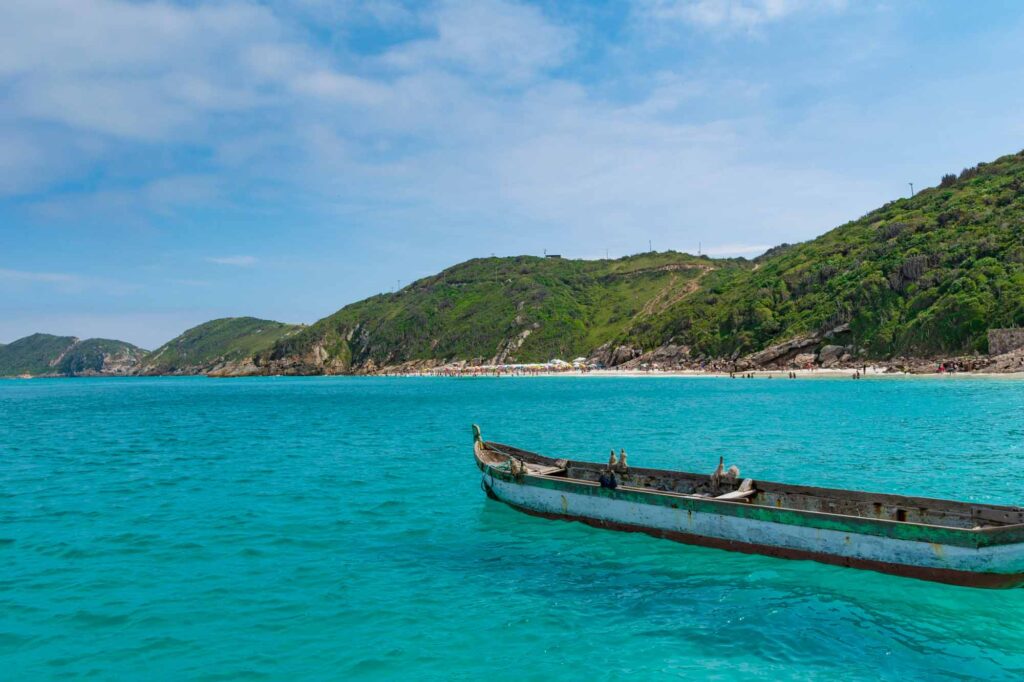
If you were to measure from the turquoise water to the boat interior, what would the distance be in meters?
A: 1.88

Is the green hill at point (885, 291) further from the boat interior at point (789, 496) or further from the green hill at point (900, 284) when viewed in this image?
the boat interior at point (789, 496)

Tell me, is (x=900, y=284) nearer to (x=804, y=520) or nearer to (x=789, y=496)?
(x=789, y=496)

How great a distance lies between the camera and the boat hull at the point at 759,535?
547 inches

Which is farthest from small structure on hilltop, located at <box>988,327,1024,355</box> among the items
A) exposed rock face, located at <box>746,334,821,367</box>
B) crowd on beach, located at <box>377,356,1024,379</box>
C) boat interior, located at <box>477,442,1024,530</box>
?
boat interior, located at <box>477,442,1024,530</box>

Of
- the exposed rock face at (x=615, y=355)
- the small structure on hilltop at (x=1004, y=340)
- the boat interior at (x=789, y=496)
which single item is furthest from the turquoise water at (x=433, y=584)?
the exposed rock face at (x=615, y=355)

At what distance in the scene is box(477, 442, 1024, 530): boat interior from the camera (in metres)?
15.5

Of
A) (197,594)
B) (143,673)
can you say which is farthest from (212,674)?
(197,594)

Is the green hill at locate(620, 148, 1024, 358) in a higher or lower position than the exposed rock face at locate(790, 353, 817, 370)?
higher

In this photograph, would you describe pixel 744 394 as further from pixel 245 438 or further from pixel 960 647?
pixel 960 647

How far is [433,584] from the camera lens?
1587 centimetres

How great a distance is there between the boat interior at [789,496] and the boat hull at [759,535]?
1.89 feet

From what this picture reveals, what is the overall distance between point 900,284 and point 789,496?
94498mm

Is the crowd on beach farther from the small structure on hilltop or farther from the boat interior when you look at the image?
the boat interior

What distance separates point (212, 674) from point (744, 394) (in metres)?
70.0
